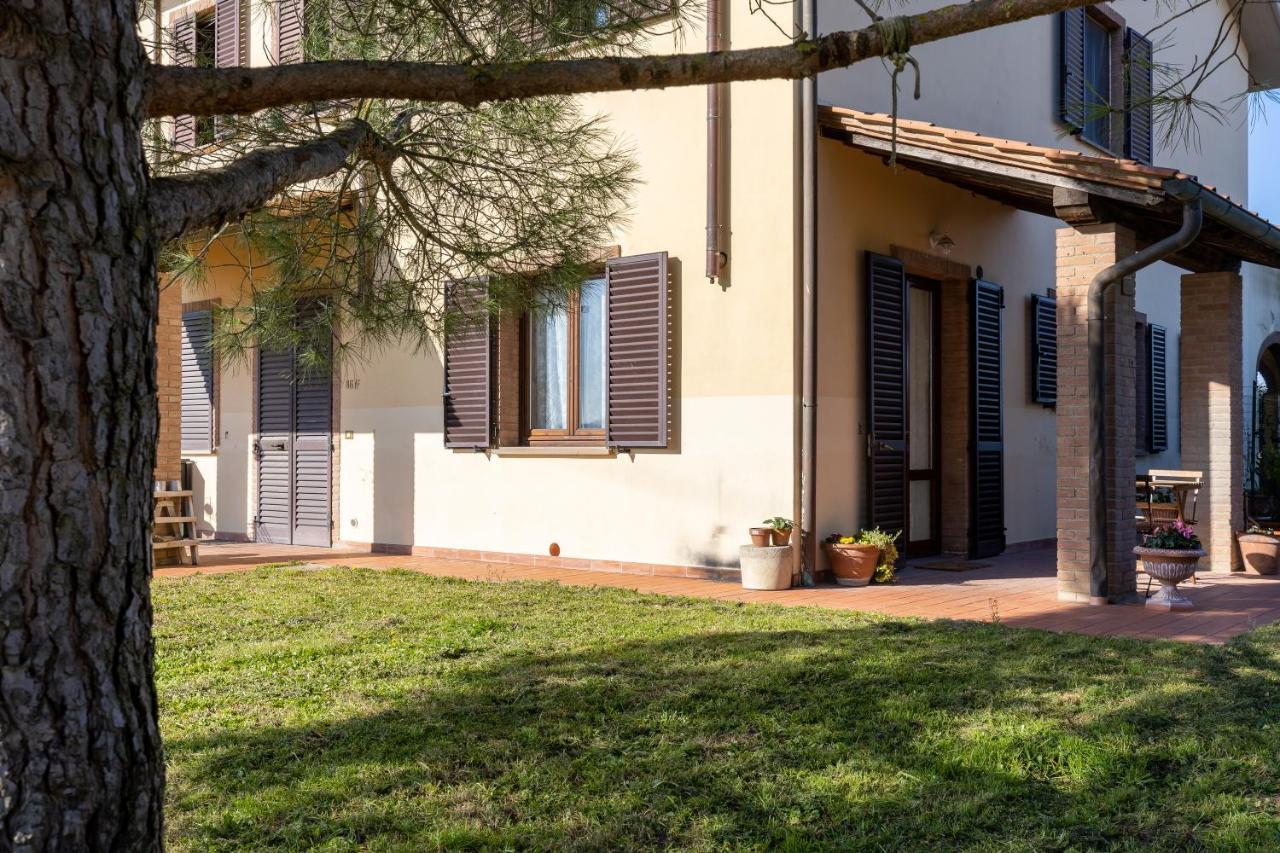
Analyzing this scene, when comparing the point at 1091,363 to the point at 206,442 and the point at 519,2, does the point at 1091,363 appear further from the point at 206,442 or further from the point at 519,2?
the point at 206,442

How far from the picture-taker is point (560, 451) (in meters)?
8.51

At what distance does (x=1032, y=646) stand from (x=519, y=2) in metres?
3.47

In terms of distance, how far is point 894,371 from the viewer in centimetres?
816

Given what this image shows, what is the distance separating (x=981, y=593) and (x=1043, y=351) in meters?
3.57

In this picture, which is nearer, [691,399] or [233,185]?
[233,185]

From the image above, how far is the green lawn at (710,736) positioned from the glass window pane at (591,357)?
2.89 metres

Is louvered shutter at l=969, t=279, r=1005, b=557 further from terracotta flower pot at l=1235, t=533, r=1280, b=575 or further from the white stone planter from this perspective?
the white stone planter

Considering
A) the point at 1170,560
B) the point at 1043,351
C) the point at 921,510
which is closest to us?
the point at 1170,560

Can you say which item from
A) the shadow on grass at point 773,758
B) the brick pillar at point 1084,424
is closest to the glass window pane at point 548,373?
the brick pillar at point 1084,424

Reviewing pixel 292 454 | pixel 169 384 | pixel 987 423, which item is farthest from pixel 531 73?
pixel 292 454

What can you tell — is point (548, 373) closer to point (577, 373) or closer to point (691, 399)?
point (577, 373)

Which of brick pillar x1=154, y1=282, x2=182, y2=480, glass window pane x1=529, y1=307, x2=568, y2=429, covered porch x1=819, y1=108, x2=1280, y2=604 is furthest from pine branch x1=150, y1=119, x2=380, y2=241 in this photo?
brick pillar x1=154, y1=282, x2=182, y2=480

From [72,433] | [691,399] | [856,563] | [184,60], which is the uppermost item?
[184,60]

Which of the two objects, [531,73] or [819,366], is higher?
[531,73]
